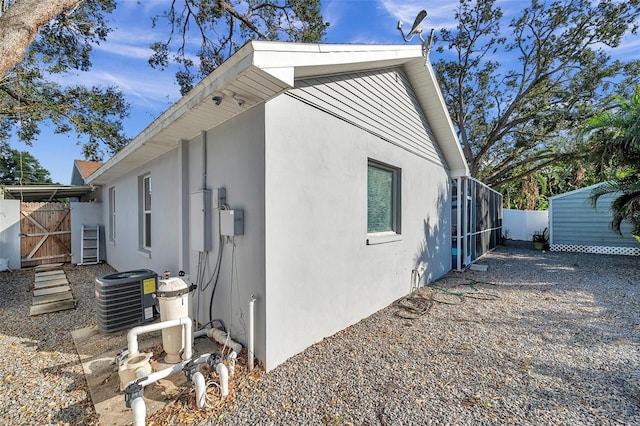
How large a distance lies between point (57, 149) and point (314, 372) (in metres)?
13.8

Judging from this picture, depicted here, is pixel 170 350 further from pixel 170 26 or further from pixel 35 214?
pixel 35 214

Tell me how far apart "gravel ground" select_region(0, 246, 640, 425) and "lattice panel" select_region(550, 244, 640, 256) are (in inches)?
368

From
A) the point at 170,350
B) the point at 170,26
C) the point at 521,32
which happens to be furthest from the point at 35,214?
the point at 521,32

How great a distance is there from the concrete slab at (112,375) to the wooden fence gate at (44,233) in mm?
8549

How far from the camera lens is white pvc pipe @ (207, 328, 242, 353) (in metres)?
3.26

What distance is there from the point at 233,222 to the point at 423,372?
2702 mm

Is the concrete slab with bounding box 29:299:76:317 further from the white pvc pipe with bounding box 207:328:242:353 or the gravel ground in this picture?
the white pvc pipe with bounding box 207:328:242:353

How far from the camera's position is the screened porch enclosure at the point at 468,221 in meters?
8.59

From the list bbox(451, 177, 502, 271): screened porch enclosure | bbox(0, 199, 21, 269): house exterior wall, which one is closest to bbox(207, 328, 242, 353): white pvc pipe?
bbox(451, 177, 502, 271): screened porch enclosure

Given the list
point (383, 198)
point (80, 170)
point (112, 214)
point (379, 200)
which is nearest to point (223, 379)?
point (379, 200)

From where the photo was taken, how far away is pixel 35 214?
9.95 metres

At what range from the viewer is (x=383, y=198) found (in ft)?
17.7

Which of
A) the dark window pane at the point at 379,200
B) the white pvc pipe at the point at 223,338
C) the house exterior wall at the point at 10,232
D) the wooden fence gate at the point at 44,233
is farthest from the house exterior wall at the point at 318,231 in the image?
the wooden fence gate at the point at 44,233

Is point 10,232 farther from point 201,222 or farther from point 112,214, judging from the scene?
point 201,222
